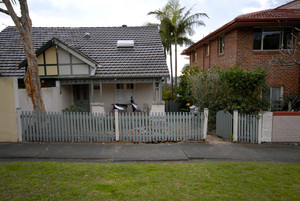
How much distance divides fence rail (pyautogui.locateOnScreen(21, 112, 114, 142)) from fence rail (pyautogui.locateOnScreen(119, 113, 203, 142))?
62 centimetres

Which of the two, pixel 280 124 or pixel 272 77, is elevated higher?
pixel 272 77

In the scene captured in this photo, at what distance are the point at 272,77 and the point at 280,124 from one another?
4.93m

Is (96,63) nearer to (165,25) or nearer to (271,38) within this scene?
(271,38)

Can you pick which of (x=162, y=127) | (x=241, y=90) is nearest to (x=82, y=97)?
(x=162, y=127)

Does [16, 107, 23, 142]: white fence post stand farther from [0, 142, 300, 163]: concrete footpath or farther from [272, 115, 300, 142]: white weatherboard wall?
[272, 115, 300, 142]: white weatherboard wall

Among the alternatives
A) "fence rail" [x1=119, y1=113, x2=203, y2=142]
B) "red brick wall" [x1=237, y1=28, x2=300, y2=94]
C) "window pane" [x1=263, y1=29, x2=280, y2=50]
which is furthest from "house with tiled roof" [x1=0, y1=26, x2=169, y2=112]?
"window pane" [x1=263, y1=29, x2=280, y2=50]

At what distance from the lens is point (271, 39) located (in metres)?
12.1

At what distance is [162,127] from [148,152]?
149 centimetres

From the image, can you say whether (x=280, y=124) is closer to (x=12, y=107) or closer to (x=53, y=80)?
(x=12, y=107)

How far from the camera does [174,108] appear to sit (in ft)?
59.5

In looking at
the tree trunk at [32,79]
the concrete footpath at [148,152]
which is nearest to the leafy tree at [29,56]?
the tree trunk at [32,79]

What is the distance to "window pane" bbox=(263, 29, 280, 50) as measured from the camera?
39.5 feet

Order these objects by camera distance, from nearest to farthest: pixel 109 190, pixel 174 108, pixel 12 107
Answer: pixel 109 190 → pixel 12 107 → pixel 174 108

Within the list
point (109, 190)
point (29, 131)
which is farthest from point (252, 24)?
point (29, 131)
